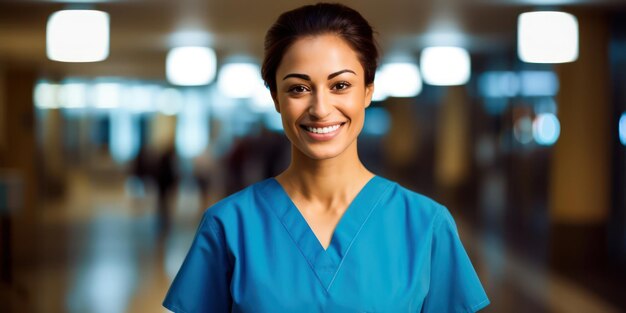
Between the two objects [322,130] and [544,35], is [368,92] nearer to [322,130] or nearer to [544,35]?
[322,130]

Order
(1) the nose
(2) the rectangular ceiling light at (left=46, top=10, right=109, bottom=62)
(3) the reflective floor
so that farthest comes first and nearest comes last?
1. (2) the rectangular ceiling light at (left=46, top=10, right=109, bottom=62)
2. (3) the reflective floor
3. (1) the nose

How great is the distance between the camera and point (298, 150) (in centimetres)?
167

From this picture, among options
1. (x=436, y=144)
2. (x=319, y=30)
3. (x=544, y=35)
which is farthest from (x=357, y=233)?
(x=436, y=144)

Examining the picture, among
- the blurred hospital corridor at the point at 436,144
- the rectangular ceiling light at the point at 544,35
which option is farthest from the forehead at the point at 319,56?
the rectangular ceiling light at the point at 544,35

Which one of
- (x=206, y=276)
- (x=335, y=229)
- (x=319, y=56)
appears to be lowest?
(x=206, y=276)

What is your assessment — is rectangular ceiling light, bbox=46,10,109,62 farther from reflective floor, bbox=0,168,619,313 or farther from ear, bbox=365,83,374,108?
ear, bbox=365,83,374,108

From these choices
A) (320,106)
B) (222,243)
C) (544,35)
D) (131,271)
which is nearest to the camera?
(320,106)

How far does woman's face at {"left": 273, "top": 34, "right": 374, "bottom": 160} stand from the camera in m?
1.56

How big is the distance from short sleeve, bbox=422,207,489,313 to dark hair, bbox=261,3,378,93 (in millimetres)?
354

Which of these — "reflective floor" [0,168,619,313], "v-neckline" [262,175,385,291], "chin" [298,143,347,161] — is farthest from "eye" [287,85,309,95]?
"reflective floor" [0,168,619,313]

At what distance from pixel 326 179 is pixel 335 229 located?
107 mm

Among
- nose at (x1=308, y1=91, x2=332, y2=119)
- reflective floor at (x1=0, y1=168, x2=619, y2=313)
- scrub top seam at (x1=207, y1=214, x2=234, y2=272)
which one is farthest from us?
reflective floor at (x1=0, y1=168, x2=619, y2=313)

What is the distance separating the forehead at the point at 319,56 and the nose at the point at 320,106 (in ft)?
0.14

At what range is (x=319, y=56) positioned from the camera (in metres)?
1.57
